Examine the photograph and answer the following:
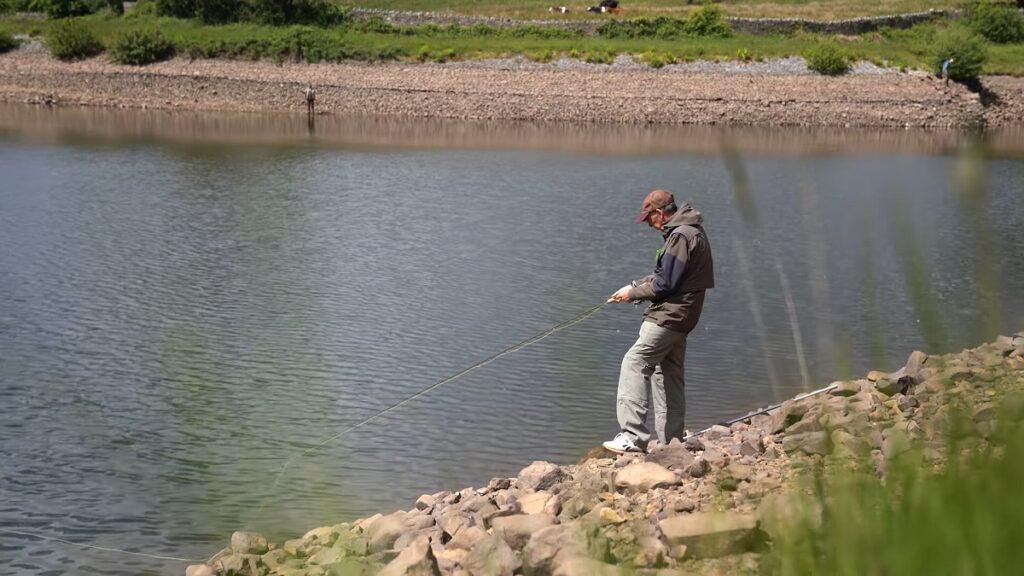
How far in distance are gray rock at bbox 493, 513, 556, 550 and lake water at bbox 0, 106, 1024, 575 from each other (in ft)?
3.34

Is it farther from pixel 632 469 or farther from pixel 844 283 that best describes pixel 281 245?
pixel 632 469

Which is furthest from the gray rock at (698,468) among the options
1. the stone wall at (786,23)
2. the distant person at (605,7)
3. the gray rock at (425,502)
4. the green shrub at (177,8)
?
the distant person at (605,7)

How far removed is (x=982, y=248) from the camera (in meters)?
2.24

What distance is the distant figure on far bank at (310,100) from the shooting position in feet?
196

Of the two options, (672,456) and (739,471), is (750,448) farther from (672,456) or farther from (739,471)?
(739,471)

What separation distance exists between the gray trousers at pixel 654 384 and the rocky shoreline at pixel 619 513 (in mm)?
266

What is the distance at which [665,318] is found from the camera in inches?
372

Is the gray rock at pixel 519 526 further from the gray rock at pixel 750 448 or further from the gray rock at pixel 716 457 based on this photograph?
the gray rock at pixel 750 448

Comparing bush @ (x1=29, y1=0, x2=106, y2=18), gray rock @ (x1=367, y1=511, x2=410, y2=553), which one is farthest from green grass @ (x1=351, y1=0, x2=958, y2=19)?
gray rock @ (x1=367, y1=511, x2=410, y2=553)

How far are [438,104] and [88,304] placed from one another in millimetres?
44779

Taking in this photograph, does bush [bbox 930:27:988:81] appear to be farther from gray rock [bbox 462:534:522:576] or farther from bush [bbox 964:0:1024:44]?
gray rock [bbox 462:534:522:576]

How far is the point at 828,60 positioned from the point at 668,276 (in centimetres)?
5485

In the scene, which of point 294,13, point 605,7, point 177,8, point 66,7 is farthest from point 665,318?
point 66,7

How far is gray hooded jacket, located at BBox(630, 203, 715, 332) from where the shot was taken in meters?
9.20
